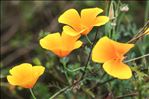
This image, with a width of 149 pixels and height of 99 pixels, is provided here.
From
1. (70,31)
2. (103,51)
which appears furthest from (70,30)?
(103,51)

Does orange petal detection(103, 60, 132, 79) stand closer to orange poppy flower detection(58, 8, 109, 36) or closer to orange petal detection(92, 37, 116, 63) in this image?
orange petal detection(92, 37, 116, 63)

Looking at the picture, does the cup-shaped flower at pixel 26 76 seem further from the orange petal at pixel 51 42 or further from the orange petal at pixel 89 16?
the orange petal at pixel 89 16

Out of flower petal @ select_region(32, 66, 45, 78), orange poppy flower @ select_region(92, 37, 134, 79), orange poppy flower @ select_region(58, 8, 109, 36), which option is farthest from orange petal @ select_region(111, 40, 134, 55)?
flower petal @ select_region(32, 66, 45, 78)

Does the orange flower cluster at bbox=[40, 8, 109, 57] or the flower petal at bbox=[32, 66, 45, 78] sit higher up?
the orange flower cluster at bbox=[40, 8, 109, 57]

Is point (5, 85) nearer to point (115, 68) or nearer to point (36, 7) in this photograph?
point (36, 7)

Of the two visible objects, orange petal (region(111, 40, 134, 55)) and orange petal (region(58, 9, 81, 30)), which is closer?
orange petal (region(111, 40, 134, 55))

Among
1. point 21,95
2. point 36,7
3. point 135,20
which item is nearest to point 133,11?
point 135,20

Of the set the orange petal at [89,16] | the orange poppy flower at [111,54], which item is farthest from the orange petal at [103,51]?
the orange petal at [89,16]
